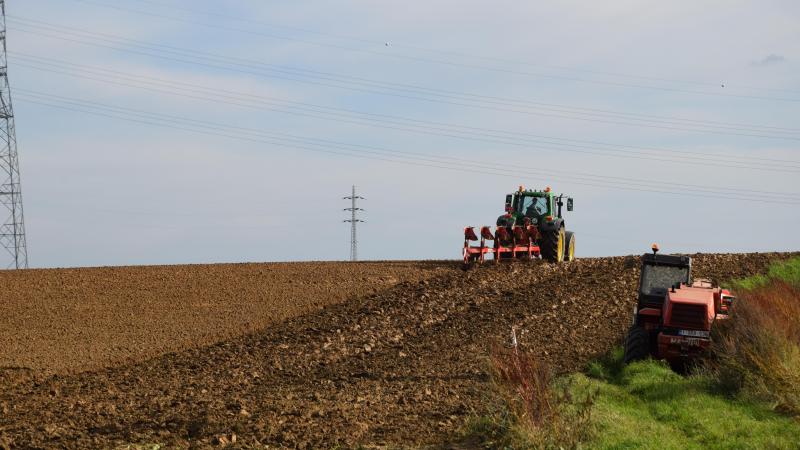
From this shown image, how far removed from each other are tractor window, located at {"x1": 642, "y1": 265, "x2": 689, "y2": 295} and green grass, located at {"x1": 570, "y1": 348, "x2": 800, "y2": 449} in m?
1.73

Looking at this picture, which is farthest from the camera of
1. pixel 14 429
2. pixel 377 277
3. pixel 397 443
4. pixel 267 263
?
pixel 267 263

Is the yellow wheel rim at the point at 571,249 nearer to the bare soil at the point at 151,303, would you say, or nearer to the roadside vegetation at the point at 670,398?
the bare soil at the point at 151,303

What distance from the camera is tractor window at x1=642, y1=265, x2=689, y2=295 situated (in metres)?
20.0

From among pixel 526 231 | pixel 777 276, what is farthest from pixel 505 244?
pixel 777 276

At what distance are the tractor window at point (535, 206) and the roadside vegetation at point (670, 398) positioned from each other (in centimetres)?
1240

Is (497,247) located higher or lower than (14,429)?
higher

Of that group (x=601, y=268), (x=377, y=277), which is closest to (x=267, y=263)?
(x=377, y=277)

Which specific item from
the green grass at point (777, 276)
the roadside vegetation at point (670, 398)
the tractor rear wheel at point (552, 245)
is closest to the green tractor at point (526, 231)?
the tractor rear wheel at point (552, 245)

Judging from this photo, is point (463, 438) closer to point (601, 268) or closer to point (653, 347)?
point (653, 347)

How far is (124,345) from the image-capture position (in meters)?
24.1

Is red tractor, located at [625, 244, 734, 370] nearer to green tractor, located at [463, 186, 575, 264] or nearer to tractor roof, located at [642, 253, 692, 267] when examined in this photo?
tractor roof, located at [642, 253, 692, 267]

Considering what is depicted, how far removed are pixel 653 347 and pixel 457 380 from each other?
381 cm

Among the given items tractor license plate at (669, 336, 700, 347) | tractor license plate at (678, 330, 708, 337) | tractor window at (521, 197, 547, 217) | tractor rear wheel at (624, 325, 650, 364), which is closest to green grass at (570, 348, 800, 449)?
tractor rear wheel at (624, 325, 650, 364)

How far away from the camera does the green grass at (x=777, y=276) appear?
2892cm
